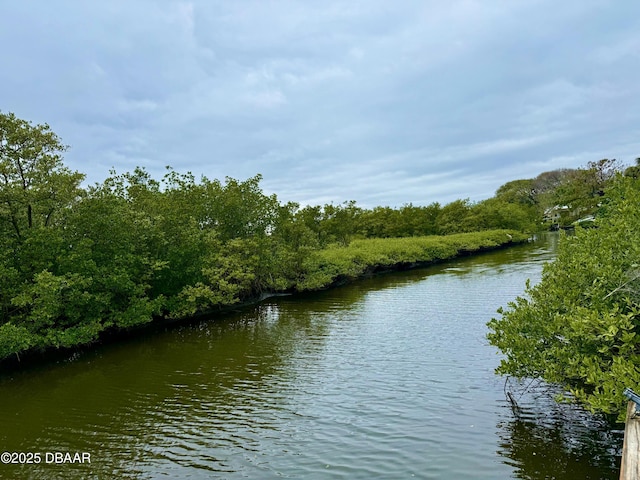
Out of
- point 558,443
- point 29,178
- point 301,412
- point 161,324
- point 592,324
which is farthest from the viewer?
point 161,324

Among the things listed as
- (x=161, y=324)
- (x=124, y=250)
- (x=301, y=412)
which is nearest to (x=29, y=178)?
(x=124, y=250)

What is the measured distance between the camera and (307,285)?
31.2 metres

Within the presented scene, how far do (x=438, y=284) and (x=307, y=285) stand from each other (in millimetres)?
10311

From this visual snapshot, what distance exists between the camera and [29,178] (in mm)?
17188

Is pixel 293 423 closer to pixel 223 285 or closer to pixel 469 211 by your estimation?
pixel 223 285

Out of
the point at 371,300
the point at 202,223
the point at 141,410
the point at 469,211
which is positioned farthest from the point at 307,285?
the point at 469,211

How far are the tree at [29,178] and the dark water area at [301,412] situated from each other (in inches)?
244

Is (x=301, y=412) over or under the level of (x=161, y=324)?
under

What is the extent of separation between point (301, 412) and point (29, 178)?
1503 centimetres

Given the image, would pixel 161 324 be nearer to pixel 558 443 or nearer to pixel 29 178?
pixel 29 178

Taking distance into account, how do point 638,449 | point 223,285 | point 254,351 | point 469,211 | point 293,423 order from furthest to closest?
1. point 469,211
2. point 223,285
3. point 254,351
4. point 293,423
5. point 638,449

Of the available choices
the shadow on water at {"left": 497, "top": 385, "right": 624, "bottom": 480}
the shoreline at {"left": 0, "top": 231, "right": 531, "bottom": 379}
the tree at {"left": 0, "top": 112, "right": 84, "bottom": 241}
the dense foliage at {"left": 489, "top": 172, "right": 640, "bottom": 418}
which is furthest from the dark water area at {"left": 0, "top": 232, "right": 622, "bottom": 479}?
the tree at {"left": 0, "top": 112, "right": 84, "bottom": 241}

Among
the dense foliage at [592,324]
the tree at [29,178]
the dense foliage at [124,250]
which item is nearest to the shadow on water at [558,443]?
the dense foliage at [592,324]

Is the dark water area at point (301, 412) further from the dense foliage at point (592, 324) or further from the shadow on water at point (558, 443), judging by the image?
the dense foliage at point (592, 324)
